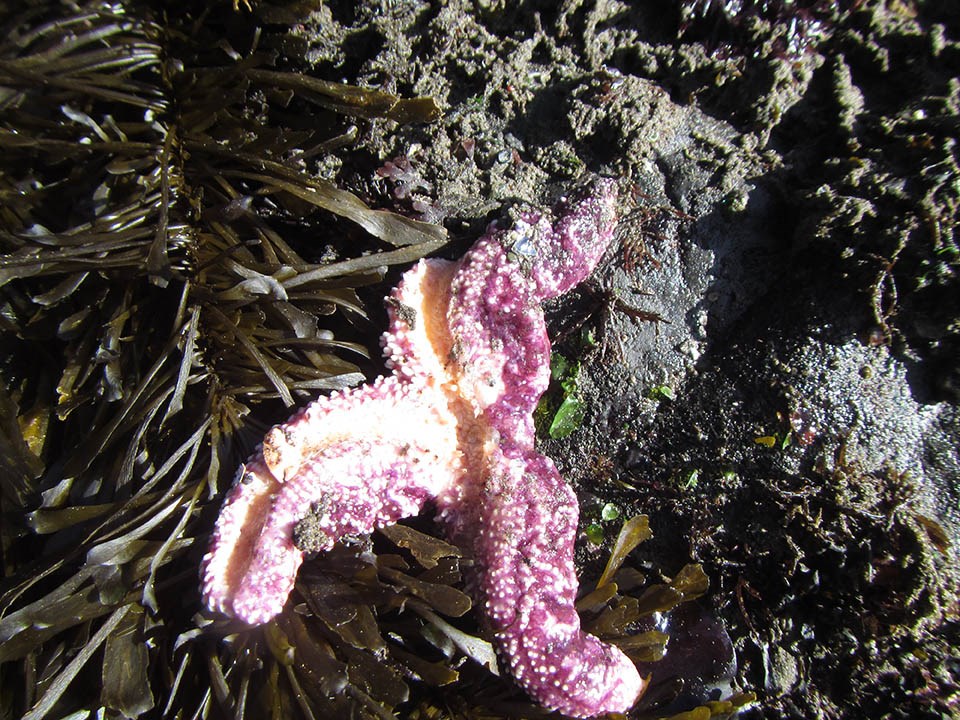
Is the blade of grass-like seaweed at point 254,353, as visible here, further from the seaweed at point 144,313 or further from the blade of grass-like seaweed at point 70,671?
the blade of grass-like seaweed at point 70,671

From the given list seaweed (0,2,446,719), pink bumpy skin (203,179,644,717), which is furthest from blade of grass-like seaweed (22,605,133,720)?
pink bumpy skin (203,179,644,717)

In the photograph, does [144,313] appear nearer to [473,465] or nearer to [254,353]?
[254,353]

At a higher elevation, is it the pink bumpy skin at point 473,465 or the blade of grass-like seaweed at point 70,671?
the pink bumpy skin at point 473,465

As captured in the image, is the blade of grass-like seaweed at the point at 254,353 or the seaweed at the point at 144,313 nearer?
the seaweed at the point at 144,313

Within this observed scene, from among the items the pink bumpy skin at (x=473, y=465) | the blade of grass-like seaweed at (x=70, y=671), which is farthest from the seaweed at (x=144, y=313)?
the pink bumpy skin at (x=473, y=465)

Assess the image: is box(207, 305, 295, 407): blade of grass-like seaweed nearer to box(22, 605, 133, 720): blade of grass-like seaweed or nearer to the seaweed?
the seaweed

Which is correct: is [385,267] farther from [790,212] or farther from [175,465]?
[790,212]

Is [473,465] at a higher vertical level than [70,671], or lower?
higher

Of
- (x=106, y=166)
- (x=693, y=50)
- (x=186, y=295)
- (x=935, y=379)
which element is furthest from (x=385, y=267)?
(x=935, y=379)

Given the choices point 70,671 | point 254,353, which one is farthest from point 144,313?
point 70,671
